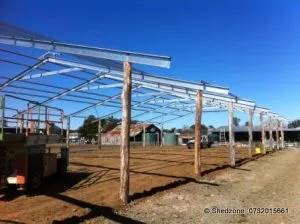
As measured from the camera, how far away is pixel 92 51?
15219 millimetres

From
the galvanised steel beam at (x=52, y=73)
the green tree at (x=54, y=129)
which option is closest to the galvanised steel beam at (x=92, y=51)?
the green tree at (x=54, y=129)

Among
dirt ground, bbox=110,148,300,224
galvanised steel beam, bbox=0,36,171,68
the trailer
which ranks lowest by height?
dirt ground, bbox=110,148,300,224

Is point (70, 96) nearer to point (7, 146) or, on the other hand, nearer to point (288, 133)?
point (7, 146)

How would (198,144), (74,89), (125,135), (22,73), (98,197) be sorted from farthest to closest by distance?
(74,89), (22,73), (198,144), (125,135), (98,197)

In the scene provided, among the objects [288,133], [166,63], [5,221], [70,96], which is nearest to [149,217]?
[5,221]

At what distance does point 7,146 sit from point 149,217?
5.10m

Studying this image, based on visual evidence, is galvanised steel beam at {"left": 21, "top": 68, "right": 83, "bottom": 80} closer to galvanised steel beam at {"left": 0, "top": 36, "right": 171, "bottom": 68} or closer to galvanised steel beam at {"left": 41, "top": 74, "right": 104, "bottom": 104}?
galvanised steel beam at {"left": 41, "top": 74, "right": 104, "bottom": 104}

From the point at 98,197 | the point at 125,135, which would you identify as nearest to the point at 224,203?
the point at 125,135

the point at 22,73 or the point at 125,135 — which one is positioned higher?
the point at 22,73

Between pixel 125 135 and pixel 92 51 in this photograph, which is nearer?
pixel 125 135

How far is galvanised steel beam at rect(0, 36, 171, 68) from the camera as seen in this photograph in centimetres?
1334

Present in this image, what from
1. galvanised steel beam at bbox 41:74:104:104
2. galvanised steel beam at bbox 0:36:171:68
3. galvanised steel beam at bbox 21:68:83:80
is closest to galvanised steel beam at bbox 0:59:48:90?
galvanised steel beam at bbox 21:68:83:80

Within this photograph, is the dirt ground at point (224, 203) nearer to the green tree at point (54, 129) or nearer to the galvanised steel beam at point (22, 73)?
the green tree at point (54, 129)

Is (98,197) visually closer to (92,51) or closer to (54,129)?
(92,51)
